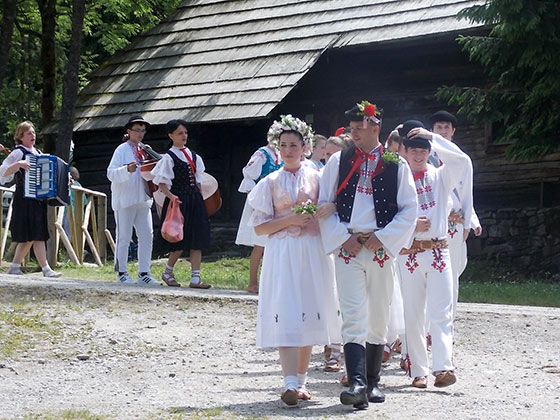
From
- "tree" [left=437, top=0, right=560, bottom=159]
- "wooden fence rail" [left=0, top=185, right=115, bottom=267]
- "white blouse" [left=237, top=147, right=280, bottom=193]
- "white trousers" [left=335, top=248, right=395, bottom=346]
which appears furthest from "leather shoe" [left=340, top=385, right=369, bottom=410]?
"wooden fence rail" [left=0, top=185, right=115, bottom=267]

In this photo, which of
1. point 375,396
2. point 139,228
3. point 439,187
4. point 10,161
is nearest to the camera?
point 375,396

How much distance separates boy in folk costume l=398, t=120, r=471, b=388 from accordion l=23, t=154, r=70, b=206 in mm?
5990

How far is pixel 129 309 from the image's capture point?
9859mm

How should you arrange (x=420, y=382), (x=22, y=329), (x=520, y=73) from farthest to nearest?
(x=520, y=73)
(x=22, y=329)
(x=420, y=382)

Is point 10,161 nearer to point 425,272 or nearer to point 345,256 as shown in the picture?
point 425,272

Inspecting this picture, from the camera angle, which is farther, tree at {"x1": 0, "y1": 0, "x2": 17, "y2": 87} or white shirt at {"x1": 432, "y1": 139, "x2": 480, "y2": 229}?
tree at {"x1": 0, "y1": 0, "x2": 17, "y2": 87}

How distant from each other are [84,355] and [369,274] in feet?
8.53

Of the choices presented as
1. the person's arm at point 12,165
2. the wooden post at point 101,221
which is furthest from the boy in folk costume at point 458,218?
the wooden post at point 101,221

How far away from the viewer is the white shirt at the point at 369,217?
652 centimetres

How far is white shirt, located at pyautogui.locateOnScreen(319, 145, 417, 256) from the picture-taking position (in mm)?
6520

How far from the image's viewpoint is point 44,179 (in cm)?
1232

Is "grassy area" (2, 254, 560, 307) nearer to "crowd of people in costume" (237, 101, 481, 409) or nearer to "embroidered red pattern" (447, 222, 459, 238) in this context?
"embroidered red pattern" (447, 222, 459, 238)

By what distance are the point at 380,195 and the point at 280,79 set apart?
1202 cm

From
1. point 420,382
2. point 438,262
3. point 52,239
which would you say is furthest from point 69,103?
point 420,382
